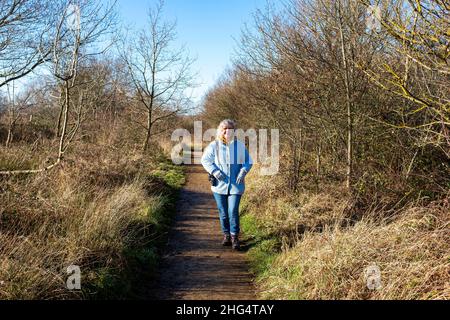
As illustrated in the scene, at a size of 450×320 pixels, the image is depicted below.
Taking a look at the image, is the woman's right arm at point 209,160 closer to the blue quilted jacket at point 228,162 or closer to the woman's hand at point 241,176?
the blue quilted jacket at point 228,162

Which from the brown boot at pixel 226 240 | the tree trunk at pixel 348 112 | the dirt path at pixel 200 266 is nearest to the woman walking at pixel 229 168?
the brown boot at pixel 226 240

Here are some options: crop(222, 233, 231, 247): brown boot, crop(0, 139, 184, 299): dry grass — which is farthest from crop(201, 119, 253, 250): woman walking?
crop(0, 139, 184, 299): dry grass

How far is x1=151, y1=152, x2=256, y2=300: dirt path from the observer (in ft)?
13.9

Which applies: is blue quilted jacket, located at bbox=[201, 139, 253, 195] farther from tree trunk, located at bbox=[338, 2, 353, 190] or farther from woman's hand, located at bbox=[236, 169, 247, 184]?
tree trunk, located at bbox=[338, 2, 353, 190]

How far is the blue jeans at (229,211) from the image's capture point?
566 centimetres

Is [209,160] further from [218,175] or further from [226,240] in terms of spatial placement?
[226,240]

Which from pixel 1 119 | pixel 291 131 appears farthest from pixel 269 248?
pixel 1 119

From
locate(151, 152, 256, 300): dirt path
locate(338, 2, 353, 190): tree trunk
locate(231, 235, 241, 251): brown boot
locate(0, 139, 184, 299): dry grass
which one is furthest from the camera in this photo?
locate(338, 2, 353, 190): tree trunk

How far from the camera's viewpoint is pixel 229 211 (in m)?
5.77

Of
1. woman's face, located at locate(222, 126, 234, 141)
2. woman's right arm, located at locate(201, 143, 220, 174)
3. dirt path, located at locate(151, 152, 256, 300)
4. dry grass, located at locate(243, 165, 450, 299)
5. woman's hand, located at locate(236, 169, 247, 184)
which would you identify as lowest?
dirt path, located at locate(151, 152, 256, 300)

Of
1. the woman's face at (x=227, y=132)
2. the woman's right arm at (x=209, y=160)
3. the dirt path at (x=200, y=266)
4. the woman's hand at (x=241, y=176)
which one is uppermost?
the woman's face at (x=227, y=132)

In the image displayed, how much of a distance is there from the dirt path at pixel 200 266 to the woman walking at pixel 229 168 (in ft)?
1.68

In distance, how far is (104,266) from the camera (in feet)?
14.1
